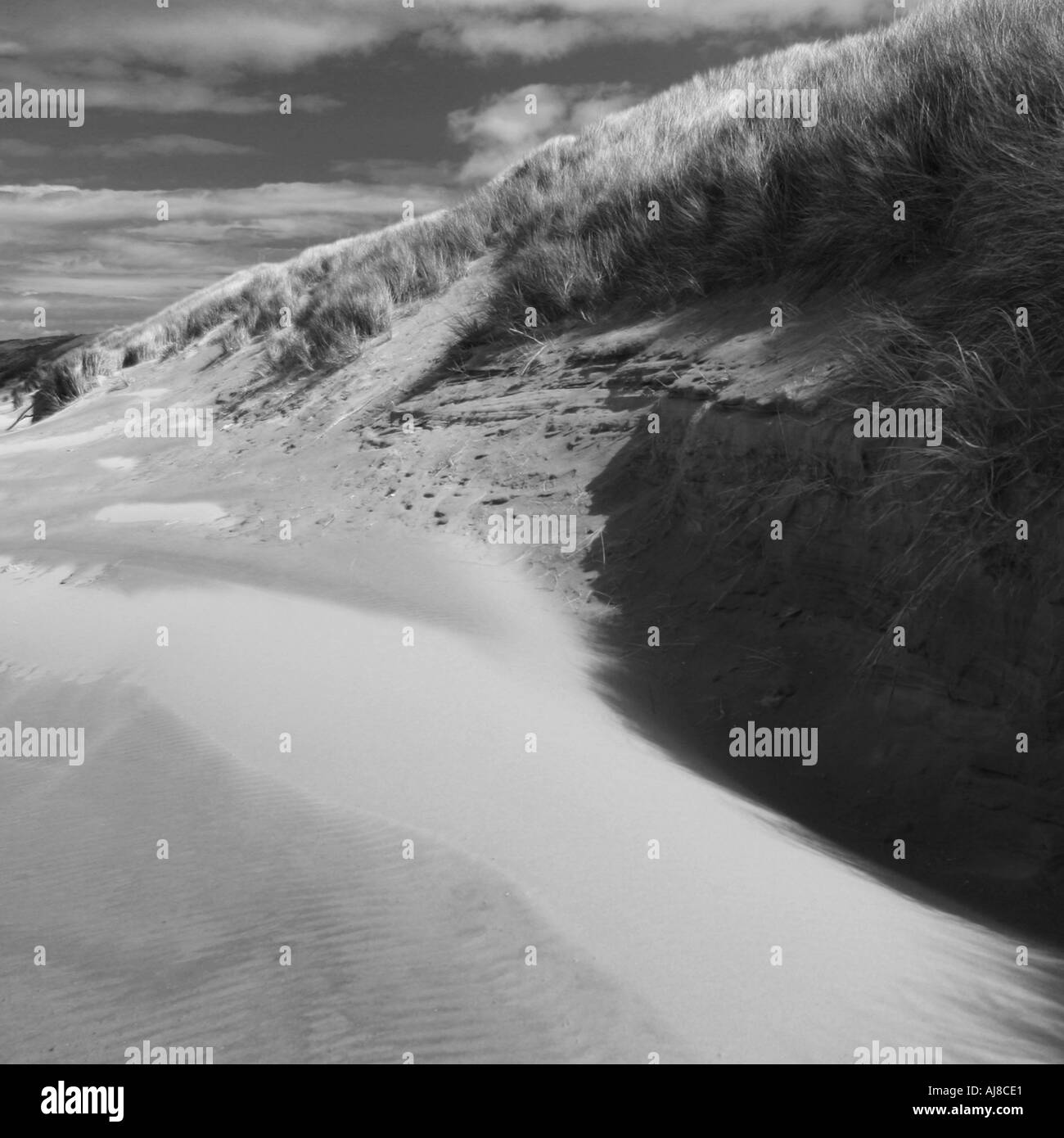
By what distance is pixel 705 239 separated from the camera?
9.15m

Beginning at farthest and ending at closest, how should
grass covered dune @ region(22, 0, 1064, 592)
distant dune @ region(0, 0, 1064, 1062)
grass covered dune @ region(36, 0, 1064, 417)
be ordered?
1. grass covered dune @ region(36, 0, 1064, 417)
2. grass covered dune @ region(22, 0, 1064, 592)
3. distant dune @ region(0, 0, 1064, 1062)

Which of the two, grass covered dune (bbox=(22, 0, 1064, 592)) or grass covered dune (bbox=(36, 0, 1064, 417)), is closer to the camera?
grass covered dune (bbox=(22, 0, 1064, 592))

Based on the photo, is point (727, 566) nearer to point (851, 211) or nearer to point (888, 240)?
point (888, 240)

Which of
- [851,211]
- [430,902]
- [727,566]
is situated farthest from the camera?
[851,211]

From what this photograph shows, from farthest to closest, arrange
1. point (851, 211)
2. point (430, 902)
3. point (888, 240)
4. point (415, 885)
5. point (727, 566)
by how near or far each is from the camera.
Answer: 1. point (851, 211)
2. point (888, 240)
3. point (727, 566)
4. point (415, 885)
5. point (430, 902)

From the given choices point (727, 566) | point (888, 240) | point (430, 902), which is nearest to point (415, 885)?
point (430, 902)

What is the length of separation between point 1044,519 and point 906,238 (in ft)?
9.30

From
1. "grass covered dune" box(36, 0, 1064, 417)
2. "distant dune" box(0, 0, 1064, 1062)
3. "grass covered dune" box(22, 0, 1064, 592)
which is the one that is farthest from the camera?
"grass covered dune" box(36, 0, 1064, 417)

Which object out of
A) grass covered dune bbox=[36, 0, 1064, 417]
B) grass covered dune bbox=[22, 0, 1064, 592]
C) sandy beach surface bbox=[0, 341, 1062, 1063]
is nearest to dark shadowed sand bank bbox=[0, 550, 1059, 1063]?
sandy beach surface bbox=[0, 341, 1062, 1063]

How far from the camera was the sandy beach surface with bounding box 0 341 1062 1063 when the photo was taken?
2711mm

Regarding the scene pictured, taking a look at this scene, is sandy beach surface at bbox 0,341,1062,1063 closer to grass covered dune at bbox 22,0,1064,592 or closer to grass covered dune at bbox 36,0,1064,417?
grass covered dune at bbox 22,0,1064,592

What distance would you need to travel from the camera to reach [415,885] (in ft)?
10.8

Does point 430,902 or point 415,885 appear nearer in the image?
point 430,902
